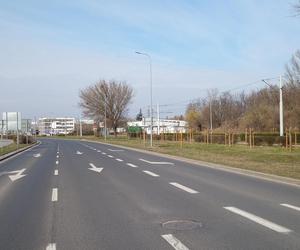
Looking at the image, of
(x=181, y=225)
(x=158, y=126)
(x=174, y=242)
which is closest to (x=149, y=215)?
(x=181, y=225)

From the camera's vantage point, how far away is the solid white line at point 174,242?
6898mm

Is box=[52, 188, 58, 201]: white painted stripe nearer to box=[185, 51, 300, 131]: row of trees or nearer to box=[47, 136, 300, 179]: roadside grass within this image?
box=[47, 136, 300, 179]: roadside grass

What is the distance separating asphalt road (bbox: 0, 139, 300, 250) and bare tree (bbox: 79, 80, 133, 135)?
8971 centimetres

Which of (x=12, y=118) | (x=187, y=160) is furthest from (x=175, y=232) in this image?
(x=12, y=118)

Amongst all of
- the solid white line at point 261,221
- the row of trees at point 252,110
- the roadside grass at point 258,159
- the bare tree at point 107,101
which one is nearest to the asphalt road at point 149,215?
the solid white line at point 261,221

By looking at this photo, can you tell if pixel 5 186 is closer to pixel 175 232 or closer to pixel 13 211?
pixel 13 211

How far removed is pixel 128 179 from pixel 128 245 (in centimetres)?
1004

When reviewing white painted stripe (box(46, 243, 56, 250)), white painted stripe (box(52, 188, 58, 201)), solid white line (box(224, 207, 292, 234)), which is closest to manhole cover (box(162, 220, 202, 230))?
solid white line (box(224, 207, 292, 234))

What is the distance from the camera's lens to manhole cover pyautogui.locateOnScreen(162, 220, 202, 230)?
8.33 metres

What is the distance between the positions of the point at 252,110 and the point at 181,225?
76.2 meters

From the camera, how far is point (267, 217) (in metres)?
9.22

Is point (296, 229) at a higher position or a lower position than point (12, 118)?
lower

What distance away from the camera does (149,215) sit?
9609 mm

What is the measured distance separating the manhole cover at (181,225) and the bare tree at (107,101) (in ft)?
317
